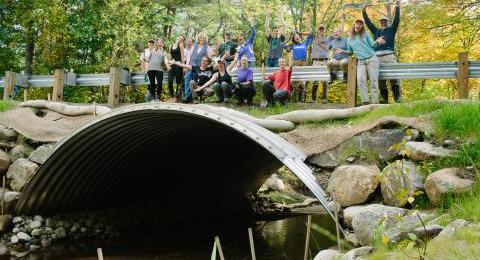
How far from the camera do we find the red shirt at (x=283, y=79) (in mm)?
11617

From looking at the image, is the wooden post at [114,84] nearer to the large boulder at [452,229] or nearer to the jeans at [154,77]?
the jeans at [154,77]

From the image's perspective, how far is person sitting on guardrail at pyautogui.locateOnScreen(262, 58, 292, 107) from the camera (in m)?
11.6

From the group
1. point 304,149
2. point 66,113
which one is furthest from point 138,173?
point 304,149

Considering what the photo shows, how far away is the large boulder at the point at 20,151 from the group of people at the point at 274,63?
311 cm

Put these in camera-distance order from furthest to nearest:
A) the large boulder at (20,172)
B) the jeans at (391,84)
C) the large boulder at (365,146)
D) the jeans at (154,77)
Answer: the jeans at (154,77) < the large boulder at (20,172) < the jeans at (391,84) < the large boulder at (365,146)

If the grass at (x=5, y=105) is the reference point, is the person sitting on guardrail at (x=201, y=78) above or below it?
above

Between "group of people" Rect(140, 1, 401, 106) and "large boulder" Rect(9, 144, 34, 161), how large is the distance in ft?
10.2

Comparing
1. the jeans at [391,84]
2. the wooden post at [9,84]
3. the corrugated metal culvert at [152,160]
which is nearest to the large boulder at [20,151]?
the corrugated metal culvert at [152,160]

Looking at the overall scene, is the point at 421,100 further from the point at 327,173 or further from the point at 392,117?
the point at 327,173

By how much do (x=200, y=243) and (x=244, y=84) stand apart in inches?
147

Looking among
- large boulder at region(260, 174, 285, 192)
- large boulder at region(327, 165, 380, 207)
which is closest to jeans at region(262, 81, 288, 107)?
large boulder at region(327, 165, 380, 207)

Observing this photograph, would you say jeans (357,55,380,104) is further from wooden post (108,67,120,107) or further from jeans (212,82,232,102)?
wooden post (108,67,120,107)

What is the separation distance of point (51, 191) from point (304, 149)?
625 centimetres

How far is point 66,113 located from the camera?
44.4 ft
